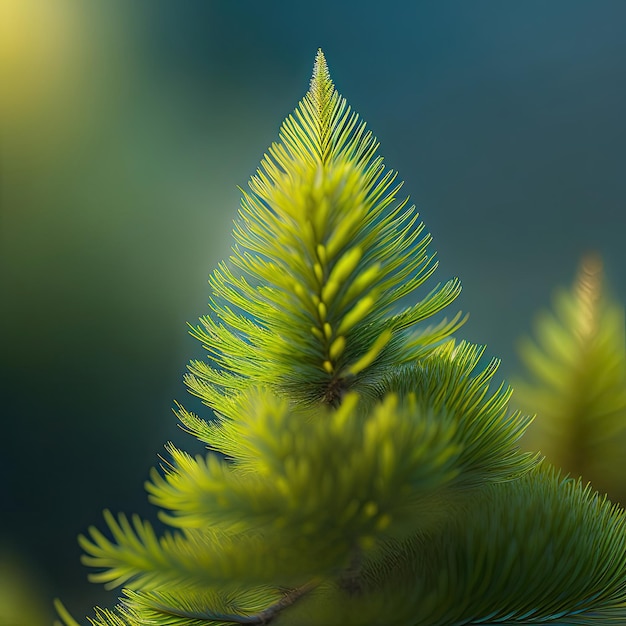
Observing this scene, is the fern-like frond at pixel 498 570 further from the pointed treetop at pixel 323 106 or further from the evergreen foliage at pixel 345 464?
the pointed treetop at pixel 323 106

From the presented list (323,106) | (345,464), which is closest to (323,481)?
(345,464)

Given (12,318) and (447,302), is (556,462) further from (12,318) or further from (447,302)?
(12,318)

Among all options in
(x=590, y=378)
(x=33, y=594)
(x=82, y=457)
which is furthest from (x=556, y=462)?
(x=82, y=457)

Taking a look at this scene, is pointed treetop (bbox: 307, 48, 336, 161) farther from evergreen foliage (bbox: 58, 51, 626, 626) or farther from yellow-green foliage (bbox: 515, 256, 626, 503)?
yellow-green foliage (bbox: 515, 256, 626, 503)

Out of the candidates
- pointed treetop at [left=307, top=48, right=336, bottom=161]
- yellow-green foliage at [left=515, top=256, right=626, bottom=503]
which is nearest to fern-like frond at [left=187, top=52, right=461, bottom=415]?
pointed treetop at [left=307, top=48, right=336, bottom=161]

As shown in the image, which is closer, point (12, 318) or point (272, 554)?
point (272, 554)

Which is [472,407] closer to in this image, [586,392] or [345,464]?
[345,464]
